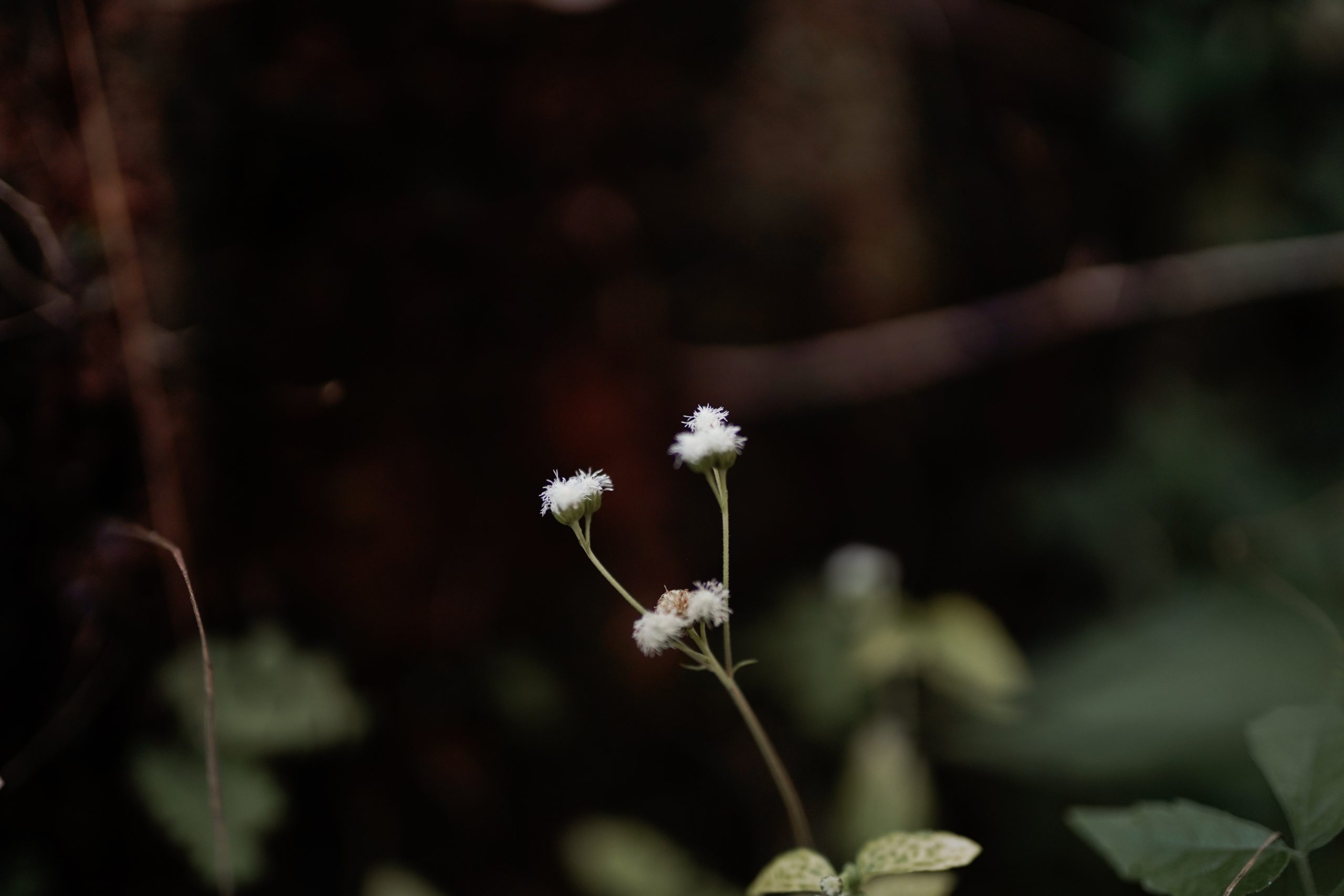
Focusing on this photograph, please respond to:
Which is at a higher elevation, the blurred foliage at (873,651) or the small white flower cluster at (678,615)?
the blurred foliage at (873,651)

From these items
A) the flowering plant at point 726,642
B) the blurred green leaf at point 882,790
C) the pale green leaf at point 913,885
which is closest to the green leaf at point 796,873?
the flowering plant at point 726,642

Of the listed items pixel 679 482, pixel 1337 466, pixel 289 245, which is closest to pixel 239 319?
pixel 289 245

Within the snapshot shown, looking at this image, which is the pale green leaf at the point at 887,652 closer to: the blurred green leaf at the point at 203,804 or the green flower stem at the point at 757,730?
the green flower stem at the point at 757,730

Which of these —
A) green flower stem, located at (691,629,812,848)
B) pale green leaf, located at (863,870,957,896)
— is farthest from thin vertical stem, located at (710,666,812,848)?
pale green leaf, located at (863,870,957,896)

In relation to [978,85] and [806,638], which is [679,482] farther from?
[978,85]

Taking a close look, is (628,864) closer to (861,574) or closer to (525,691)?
(525,691)

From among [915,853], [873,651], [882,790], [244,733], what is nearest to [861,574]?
[873,651]
